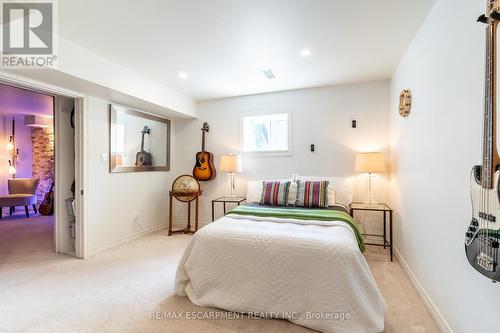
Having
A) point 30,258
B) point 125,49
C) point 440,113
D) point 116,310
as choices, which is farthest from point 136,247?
point 440,113

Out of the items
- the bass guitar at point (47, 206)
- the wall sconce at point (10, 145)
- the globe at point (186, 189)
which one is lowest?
the bass guitar at point (47, 206)

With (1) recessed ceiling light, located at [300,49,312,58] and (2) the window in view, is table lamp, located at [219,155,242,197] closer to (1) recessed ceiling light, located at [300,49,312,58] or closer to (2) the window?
(2) the window

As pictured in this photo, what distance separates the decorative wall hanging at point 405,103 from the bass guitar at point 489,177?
1360 mm

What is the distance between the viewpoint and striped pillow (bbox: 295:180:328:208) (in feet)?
9.60

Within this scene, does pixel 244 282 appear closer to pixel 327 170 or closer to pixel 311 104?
pixel 327 170

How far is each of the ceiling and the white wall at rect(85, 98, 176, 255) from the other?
0.95m

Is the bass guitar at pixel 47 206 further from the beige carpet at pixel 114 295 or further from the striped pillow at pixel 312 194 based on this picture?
the striped pillow at pixel 312 194

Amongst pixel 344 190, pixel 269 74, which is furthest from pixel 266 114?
pixel 344 190

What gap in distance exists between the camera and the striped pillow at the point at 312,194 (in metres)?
2.93

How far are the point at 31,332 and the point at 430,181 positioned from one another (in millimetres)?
3168

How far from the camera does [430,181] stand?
1.89 metres

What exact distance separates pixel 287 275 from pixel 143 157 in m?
3.15

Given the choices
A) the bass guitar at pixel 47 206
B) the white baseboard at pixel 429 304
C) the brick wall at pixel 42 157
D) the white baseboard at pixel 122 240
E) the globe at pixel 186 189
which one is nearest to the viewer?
the white baseboard at pixel 429 304

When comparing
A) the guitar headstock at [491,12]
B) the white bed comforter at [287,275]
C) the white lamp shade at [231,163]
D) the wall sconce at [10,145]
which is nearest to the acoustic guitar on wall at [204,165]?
the white lamp shade at [231,163]
